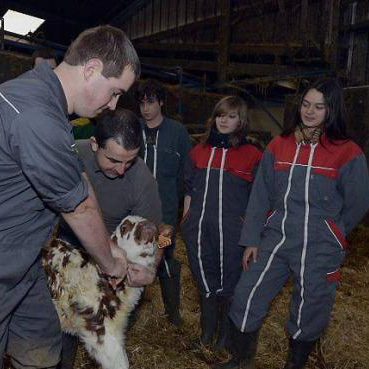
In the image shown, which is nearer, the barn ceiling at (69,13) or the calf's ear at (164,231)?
the calf's ear at (164,231)

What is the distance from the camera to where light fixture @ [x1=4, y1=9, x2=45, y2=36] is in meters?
13.4

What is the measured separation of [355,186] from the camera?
3.15m

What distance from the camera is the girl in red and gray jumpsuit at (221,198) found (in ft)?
12.2

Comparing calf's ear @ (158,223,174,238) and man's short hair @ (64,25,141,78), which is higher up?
man's short hair @ (64,25,141,78)

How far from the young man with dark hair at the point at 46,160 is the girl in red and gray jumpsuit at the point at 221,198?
1519mm

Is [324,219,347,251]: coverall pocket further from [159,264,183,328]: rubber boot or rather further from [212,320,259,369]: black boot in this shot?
[159,264,183,328]: rubber boot

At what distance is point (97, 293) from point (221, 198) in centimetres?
132

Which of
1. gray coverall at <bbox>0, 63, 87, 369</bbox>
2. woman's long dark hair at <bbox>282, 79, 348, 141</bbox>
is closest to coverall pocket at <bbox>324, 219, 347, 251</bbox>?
woman's long dark hair at <bbox>282, 79, 348, 141</bbox>

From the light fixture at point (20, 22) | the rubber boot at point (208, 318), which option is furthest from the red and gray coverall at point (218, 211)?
the light fixture at point (20, 22)

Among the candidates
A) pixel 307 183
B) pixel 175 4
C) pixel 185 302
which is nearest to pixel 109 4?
pixel 175 4

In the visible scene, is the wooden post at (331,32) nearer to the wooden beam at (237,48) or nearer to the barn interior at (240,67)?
the barn interior at (240,67)

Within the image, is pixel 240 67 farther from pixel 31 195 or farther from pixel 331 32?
pixel 31 195

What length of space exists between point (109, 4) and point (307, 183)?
534 inches

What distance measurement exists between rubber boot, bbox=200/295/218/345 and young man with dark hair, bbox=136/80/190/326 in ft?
1.34
